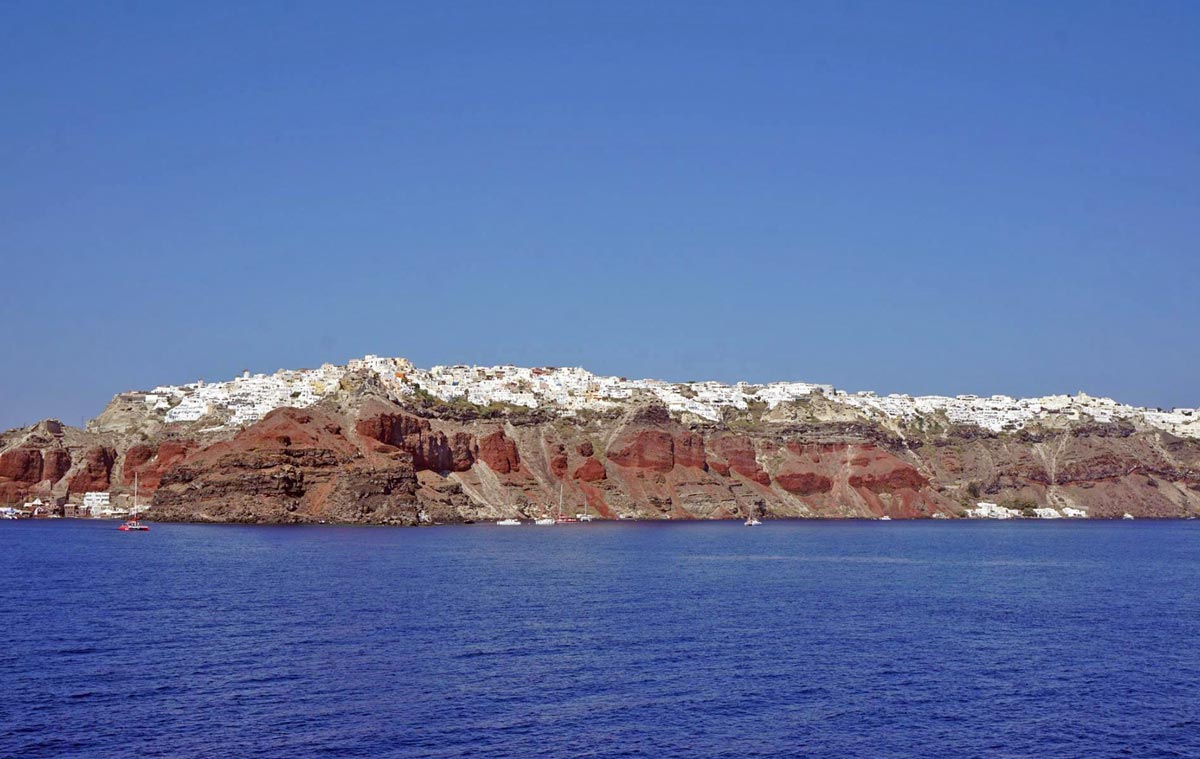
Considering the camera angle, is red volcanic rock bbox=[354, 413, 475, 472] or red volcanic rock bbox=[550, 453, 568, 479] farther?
red volcanic rock bbox=[550, 453, 568, 479]

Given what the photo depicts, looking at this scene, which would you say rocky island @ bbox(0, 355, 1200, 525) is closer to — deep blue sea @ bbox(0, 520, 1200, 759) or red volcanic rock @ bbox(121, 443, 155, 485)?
red volcanic rock @ bbox(121, 443, 155, 485)

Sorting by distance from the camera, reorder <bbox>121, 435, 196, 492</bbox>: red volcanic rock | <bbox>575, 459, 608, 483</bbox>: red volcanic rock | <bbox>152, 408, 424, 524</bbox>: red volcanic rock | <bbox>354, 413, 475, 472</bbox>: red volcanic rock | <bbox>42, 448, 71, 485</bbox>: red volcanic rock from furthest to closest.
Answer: <bbox>575, 459, 608, 483</bbox>: red volcanic rock → <bbox>42, 448, 71, 485</bbox>: red volcanic rock → <bbox>121, 435, 196, 492</bbox>: red volcanic rock → <bbox>354, 413, 475, 472</bbox>: red volcanic rock → <bbox>152, 408, 424, 524</bbox>: red volcanic rock

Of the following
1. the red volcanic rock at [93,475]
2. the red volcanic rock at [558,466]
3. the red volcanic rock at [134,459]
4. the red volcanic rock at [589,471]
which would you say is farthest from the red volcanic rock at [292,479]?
the red volcanic rock at [589,471]

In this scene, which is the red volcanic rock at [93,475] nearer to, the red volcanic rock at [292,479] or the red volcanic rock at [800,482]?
the red volcanic rock at [292,479]

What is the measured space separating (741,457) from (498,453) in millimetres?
46609

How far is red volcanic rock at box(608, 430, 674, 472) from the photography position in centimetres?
18238

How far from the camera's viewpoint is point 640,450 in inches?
7185

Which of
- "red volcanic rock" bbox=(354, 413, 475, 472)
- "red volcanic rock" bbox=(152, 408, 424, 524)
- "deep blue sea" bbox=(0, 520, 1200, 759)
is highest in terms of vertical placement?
"red volcanic rock" bbox=(354, 413, 475, 472)

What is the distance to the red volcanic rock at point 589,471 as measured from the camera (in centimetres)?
17800

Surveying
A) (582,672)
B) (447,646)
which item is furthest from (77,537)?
(582,672)

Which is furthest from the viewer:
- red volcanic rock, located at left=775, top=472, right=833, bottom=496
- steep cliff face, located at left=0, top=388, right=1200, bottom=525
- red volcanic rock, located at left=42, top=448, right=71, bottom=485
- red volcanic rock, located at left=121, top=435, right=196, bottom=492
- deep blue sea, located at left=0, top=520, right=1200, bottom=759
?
red volcanic rock, located at left=775, top=472, right=833, bottom=496

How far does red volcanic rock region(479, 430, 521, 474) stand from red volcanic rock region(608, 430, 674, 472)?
18.0 metres

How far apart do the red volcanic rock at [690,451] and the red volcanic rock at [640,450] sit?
446cm

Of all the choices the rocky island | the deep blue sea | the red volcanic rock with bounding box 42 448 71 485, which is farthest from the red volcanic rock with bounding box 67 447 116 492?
the deep blue sea
